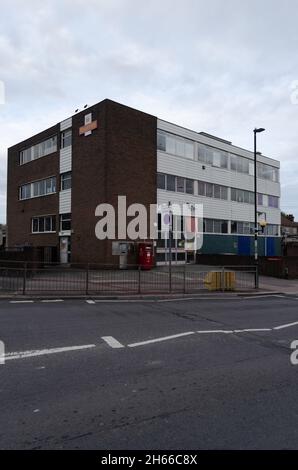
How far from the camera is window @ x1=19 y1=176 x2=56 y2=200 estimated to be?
35688mm

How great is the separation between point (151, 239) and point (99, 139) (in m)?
7.62

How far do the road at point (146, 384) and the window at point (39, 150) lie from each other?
2648 cm

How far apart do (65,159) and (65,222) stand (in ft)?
15.4

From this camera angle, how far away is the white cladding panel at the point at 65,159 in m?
33.3

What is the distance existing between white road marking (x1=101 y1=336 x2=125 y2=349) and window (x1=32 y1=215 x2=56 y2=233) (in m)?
26.8

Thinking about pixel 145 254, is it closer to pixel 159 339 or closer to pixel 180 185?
pixel 180 185

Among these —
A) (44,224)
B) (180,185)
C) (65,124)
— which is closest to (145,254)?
(180,185)

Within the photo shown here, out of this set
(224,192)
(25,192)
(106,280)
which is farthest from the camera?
(224,192)

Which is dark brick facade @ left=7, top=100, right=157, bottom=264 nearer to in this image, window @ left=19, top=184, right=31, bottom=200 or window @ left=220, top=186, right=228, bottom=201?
window @ left=19, top=184, right=31, bottom=200

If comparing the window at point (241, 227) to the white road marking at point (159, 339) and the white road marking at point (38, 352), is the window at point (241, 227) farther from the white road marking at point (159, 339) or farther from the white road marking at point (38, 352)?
the white road marking at point (38, 352)

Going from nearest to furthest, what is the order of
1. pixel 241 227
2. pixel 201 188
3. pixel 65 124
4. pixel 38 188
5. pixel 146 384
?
pixel 146 384
pixel 65 124
pixel 38 188
pixel 201 188
pixel 241 227

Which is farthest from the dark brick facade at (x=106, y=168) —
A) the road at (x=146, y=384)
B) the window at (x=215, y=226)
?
the road at (x=146, y=384)

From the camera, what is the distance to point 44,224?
119 ft

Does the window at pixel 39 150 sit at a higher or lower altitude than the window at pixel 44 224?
higher
